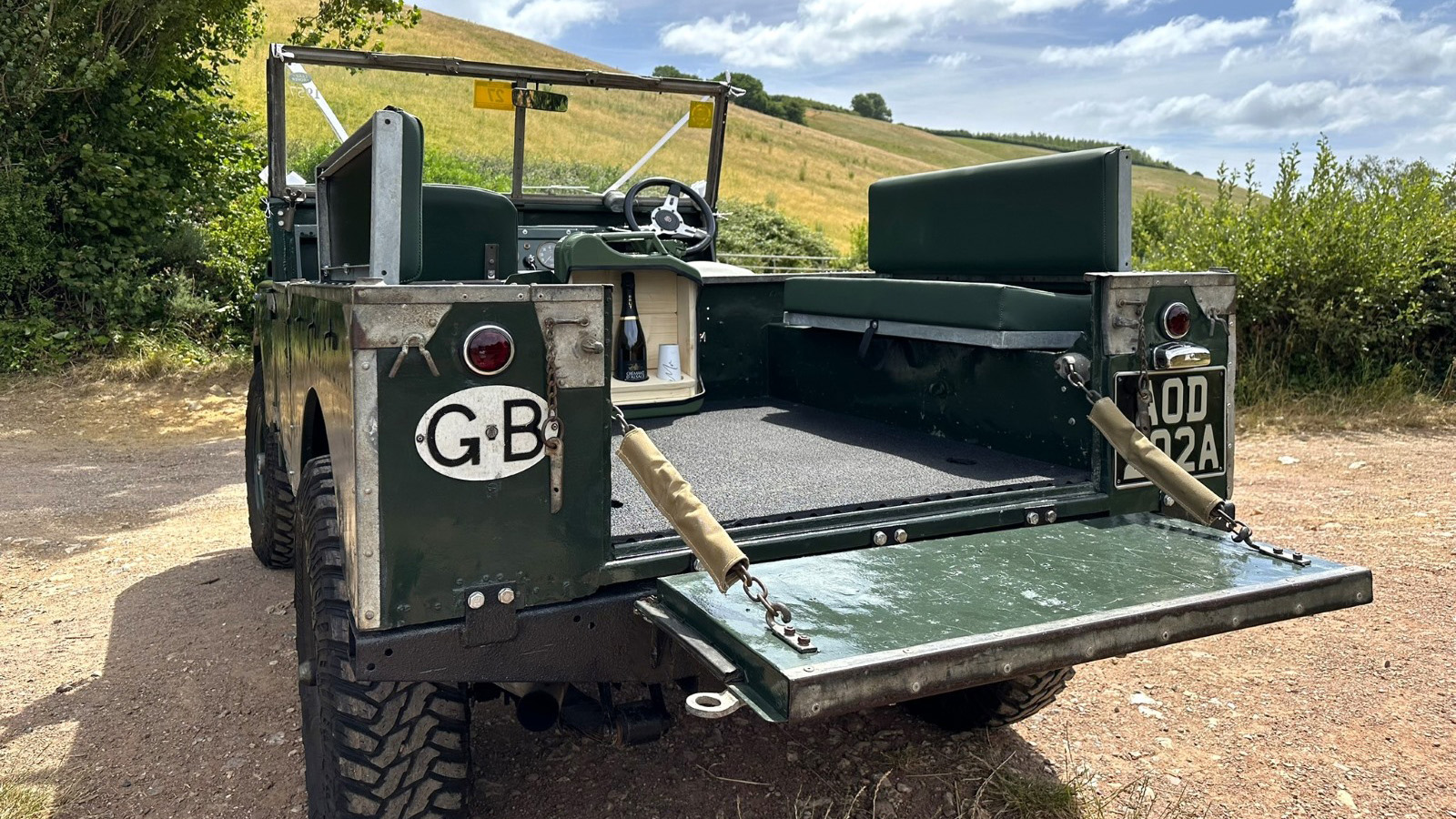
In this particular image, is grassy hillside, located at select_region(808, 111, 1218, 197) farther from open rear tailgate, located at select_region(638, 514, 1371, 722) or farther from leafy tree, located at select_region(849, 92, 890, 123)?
open rear tailgate, located at select_region(638, 514, 1371, 722)

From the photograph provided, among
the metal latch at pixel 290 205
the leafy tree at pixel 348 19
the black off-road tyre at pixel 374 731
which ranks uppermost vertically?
the leafy tree at pixel 348 19

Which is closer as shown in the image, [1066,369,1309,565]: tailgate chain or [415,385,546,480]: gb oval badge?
[415,385,546,480]: gb oval badge

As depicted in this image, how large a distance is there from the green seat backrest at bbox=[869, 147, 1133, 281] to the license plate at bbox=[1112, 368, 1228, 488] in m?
0.41

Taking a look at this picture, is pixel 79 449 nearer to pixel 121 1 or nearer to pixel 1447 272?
pixel 121 1

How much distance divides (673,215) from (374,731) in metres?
3.22

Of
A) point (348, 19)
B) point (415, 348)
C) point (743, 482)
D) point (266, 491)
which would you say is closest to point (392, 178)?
point (415, 348)

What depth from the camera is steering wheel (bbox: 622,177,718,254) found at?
4.91 metres

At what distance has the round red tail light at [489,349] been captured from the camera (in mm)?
2000

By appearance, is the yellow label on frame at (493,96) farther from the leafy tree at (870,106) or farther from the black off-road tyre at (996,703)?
the leafy tree at (870,106)

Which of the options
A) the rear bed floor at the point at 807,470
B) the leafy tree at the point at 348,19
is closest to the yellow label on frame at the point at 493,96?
the rear bed floor at the point at 807,470

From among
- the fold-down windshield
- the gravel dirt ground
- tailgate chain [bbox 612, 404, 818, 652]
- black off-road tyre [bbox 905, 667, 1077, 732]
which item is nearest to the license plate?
black off-road tyre [bbox 905, 667, 1077, 732]

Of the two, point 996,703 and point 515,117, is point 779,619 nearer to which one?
point 996,703

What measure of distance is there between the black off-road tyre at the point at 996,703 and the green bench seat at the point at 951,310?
36.3 inches

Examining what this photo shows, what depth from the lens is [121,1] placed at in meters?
10.4
